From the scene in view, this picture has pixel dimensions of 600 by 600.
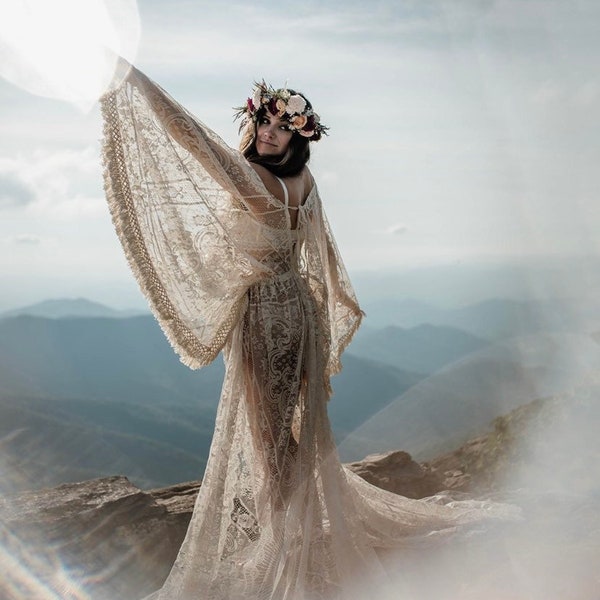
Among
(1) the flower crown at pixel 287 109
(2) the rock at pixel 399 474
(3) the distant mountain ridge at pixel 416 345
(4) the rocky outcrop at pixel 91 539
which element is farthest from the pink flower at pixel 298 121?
(3) the distant mountain ridge at pixel 416 345

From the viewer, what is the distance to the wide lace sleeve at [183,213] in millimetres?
2533

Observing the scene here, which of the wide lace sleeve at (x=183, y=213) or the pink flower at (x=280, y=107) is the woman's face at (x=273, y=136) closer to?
the pink flower at (x=280, y=107)

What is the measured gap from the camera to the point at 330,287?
3252 mm

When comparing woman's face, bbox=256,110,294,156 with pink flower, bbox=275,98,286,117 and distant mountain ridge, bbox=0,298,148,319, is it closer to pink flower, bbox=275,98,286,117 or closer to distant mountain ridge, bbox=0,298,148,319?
pink flower, bbox=275,98,286,117

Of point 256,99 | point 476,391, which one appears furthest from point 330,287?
point 476,391

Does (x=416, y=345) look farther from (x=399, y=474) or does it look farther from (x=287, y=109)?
(x=287, y=109)

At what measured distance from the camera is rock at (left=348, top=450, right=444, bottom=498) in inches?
164

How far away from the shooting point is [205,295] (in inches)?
107

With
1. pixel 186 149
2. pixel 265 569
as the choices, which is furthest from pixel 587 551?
pixel 186 149

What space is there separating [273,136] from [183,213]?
0.50 m

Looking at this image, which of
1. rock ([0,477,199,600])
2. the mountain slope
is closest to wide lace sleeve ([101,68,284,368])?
rock ([0,477,199,600])

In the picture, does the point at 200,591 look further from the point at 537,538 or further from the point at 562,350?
the point at 562,350

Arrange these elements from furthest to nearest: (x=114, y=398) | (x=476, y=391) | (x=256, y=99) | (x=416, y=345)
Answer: (x=416, y=345) → (x=114, y=398) → (x=476, y=391) → (x=256, y=99)

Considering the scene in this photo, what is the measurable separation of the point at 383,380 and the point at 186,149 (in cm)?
2382
